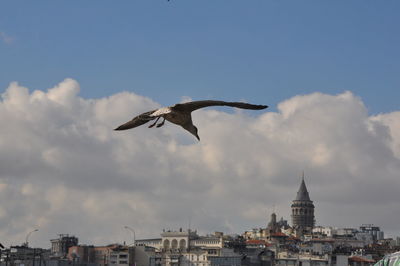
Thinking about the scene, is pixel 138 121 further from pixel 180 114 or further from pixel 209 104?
pixel 209 104

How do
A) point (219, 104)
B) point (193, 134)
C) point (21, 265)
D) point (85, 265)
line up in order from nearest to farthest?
point (219, 104) → point (193, 134) → point (21, 265) → point (85, 265)

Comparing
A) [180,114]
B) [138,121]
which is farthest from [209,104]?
[138,121]

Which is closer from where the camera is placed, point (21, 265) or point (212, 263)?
point (21, 265)

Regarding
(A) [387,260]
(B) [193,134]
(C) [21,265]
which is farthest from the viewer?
(C) [21,265]

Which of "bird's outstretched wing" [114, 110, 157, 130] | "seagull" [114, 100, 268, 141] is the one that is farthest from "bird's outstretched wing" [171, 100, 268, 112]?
"bird's outstretched wing" [114, 110, 157, 130]

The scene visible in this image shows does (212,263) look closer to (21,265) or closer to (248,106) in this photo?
(21,265)

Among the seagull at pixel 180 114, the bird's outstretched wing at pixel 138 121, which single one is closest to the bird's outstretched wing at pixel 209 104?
the seagull at pixel 180 114

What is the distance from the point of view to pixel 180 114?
17.4 metres

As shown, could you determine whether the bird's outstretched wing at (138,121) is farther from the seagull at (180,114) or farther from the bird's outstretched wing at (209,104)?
the bird's outstretched wing at (209,104)

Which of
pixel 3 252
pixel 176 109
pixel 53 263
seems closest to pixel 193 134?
pixel 176 109

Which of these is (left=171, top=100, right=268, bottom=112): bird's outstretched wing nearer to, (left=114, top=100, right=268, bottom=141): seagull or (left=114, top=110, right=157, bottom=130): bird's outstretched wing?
(left=114, top=100, right=268, bottom=141): seagull

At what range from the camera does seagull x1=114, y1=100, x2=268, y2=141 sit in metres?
16.7

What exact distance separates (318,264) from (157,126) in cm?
18624

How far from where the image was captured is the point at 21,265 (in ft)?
598
